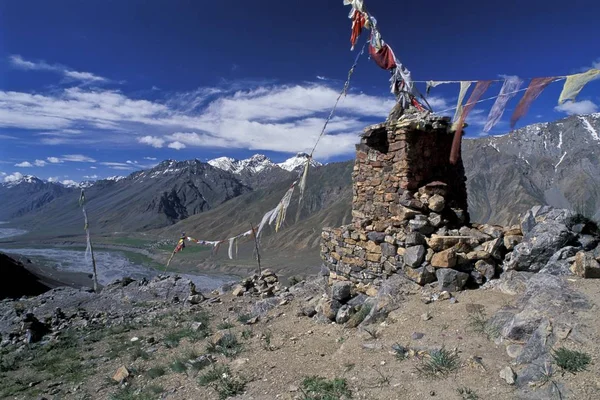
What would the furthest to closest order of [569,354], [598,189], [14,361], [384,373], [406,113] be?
[598,189], [14,361], [406,113], [384,373], [569,354]

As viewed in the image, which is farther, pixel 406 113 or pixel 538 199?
pixel 538 199

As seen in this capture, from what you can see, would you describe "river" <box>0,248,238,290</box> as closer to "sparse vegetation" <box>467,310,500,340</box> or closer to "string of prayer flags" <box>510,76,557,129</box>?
"sparse vegetation" <box>467,310,500,340</box>

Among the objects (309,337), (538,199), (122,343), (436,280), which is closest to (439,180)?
(436,280)

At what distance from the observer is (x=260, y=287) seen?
15.4 meters

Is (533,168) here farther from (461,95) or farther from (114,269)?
(461,95)

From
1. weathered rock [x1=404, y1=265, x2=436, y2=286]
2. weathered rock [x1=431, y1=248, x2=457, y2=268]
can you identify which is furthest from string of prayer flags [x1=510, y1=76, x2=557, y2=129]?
weathered rock [x1=404, y1=265, x2=436, y2=286]

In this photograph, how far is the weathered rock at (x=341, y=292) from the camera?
27.7ft

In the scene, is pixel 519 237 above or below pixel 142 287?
above

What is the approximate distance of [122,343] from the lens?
10969 mm

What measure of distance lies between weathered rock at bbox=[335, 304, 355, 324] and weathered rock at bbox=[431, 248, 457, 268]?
1.95 meters

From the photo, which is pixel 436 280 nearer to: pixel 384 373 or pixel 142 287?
pixel 384 373

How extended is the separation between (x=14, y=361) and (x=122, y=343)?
9.30 ft

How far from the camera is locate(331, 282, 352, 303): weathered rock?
333 inches

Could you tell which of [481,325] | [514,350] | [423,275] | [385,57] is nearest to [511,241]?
[423,275]
